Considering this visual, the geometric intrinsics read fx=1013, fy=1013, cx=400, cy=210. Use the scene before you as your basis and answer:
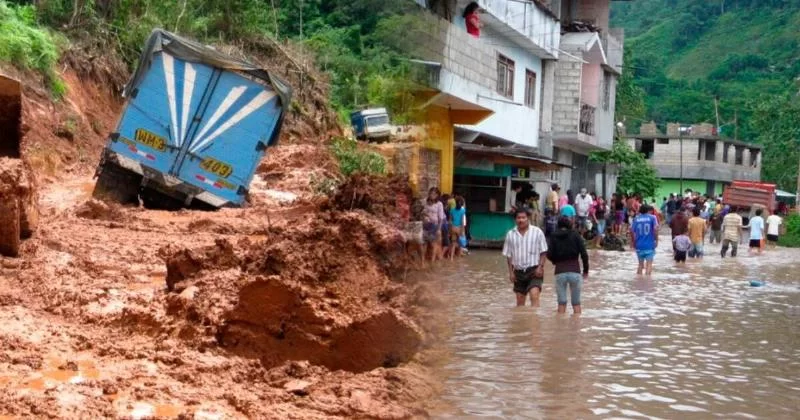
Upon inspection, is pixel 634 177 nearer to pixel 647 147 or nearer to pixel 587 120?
pixel 587 120

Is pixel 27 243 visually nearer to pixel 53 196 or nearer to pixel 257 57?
pixel 53 196

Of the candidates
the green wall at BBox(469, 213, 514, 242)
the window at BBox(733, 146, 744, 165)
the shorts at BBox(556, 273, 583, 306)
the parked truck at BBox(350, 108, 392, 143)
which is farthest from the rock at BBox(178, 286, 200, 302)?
the window at BBox(733, 146, 744, 165)

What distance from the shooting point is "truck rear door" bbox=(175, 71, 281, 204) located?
47.8 feet

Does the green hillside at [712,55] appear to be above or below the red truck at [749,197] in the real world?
above

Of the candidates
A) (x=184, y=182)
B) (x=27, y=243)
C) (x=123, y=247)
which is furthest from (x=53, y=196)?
(x=27, y=243)

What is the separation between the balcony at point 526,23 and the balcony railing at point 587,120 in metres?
2.74

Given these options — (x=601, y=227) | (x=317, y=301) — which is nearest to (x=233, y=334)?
(x=317, y=301)

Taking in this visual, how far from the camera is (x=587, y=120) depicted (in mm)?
29516

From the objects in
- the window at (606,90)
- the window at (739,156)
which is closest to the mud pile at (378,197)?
the window at (606,90)

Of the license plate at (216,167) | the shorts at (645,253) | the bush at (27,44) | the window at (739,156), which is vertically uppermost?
the window at (739,156)

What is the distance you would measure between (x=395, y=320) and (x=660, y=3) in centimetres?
7884

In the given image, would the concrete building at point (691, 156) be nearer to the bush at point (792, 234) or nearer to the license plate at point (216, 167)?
the bush at point (792, 234)

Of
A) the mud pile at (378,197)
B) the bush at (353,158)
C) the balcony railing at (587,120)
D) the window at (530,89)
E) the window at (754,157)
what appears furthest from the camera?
the window at (754,157)

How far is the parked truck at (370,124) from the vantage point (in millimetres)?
23984
